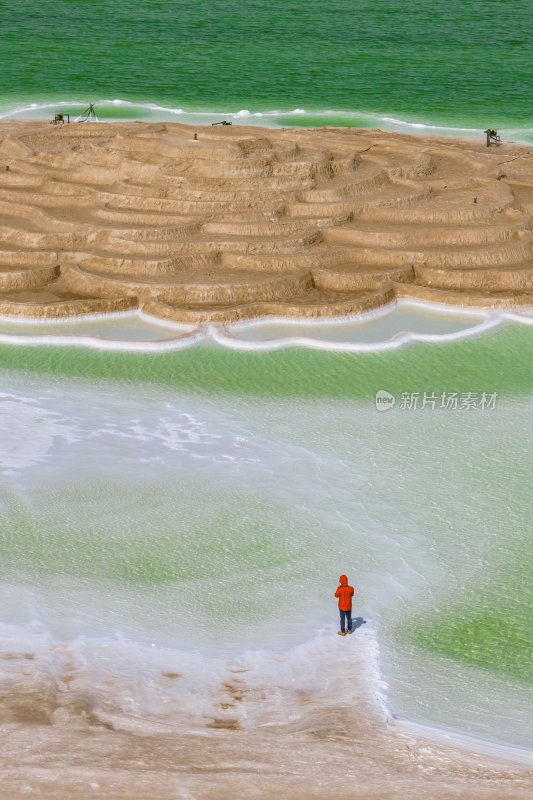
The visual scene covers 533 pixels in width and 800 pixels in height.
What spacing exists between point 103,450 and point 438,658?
9.56 m

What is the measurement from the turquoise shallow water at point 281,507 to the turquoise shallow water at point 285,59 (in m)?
28.7

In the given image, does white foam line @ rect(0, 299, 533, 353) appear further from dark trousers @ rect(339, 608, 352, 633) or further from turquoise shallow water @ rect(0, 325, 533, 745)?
dark trousers @ rect(339, 608, 352, 633)

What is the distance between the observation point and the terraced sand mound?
32.1 meters

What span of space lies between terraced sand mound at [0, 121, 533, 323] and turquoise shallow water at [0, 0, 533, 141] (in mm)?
15359

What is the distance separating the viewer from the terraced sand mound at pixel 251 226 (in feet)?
105

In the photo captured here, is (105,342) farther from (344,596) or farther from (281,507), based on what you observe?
(344,596)

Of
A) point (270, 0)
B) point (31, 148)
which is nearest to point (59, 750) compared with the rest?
point (31, 148)

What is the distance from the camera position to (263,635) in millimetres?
18359

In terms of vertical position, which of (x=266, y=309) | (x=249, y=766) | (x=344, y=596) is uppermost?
(x=266, y=309)

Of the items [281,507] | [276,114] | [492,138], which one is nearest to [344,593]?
[281,507]

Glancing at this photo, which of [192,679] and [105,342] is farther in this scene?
[105,342]

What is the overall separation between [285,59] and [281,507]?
174ft

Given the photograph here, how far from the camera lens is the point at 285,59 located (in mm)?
69812

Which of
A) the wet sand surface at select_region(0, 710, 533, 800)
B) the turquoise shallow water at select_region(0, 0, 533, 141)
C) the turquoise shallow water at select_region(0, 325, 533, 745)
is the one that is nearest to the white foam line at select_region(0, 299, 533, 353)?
the turquoise shallow water at select_region(0, 325, 533, 745)
